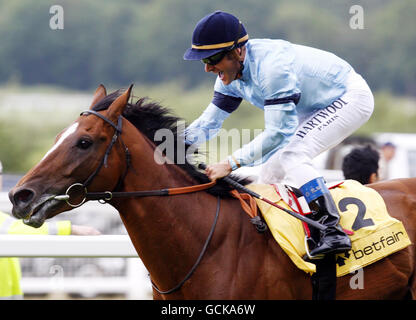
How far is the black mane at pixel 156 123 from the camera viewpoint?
3.74 m

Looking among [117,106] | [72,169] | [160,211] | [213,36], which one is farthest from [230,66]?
[72,169]

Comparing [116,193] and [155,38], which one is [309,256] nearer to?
[116,193]

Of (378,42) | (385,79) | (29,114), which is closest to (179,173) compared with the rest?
(29,114)

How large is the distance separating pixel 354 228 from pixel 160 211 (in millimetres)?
1084

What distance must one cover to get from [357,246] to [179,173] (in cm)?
105

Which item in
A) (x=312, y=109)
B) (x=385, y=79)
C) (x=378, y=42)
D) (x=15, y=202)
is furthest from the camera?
(x=378, y=42)

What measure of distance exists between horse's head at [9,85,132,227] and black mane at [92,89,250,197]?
0.66 feet

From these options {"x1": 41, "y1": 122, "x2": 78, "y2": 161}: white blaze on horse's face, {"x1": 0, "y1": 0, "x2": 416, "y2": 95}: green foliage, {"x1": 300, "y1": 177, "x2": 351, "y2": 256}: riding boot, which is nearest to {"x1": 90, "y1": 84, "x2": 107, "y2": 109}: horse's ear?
{"x1": 41, "y1": 122, "x2": 78, "y2": 161}: white blaze on horse's face

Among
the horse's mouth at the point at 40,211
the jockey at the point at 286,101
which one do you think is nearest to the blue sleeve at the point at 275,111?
the jockey at the point at 286,101

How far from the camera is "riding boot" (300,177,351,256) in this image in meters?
3.61

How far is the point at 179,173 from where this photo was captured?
148 inches

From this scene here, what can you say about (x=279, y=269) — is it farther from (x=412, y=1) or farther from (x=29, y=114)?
(x=412, y=1)

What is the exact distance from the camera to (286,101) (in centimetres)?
364

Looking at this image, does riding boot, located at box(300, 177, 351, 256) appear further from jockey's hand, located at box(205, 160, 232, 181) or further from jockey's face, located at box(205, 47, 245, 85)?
jockey's face, located at box(205, 47, 245, 85)
